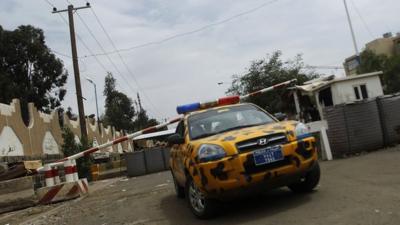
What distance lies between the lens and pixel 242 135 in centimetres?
702

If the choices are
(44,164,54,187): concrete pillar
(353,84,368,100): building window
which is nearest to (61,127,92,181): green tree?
(44,164,54,187): concrete pillar

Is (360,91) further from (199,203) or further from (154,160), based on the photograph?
(199,203)

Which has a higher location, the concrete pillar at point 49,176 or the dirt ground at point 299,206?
the concrete pillar at point 49,176

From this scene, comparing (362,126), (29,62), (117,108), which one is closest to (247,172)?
(362,126)

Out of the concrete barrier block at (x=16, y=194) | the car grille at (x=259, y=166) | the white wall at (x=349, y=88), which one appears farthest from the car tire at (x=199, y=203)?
the white wall at (x=349, y=88)

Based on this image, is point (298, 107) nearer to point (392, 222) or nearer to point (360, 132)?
point (360, 132)

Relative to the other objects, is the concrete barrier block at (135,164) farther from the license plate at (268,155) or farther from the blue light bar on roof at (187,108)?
the license plate at (268,155)

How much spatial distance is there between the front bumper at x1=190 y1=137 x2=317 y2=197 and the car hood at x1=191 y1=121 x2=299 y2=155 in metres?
0.14

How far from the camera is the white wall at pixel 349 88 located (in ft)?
70.4

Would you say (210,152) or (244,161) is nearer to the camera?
(244,161)

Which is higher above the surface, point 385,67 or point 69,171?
point 385,67

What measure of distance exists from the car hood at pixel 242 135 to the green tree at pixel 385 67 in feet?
159

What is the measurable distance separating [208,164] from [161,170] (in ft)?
68.1

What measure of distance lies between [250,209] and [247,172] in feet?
3.35
